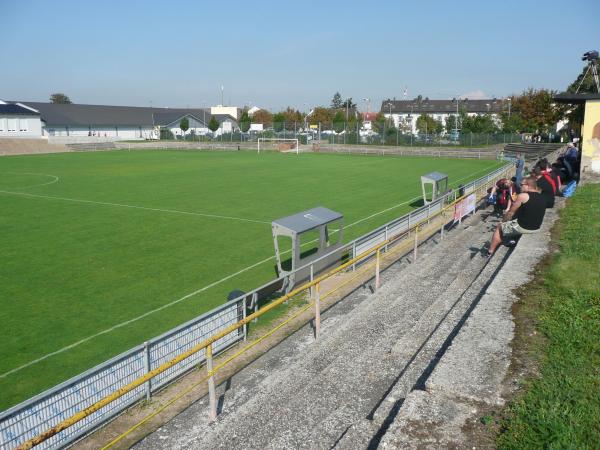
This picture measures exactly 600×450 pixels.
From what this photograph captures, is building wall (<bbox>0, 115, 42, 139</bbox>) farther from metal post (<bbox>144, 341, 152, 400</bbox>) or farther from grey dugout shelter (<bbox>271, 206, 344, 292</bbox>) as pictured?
metal post (<bbox>144, 341, 152, 400</bbox>)

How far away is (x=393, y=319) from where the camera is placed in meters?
9.70

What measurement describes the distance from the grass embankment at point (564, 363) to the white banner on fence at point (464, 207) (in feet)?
23.6

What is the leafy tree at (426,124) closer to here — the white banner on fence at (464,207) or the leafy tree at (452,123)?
the leafy tree at (452,123)

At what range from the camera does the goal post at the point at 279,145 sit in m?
72.1

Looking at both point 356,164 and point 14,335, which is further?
point 356,164

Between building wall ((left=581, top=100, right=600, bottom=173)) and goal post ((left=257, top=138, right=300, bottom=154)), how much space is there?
47.2 m

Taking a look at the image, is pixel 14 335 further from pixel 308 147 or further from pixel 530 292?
pixel 308 147

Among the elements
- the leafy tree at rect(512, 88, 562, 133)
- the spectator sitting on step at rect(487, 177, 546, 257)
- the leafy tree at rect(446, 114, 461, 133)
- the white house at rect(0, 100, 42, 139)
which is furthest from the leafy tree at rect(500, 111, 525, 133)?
the white house at rect(0, 100, 42, 139)

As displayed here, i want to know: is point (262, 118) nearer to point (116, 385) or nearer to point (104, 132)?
point (104, 132)

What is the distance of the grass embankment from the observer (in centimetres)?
503

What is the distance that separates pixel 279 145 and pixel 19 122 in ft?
142

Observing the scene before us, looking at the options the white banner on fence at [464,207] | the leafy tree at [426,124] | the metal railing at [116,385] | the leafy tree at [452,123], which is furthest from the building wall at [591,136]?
the leafy tree at [426,124]

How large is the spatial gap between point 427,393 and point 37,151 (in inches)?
2866

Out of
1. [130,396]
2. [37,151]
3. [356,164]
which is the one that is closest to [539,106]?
[356,164]
